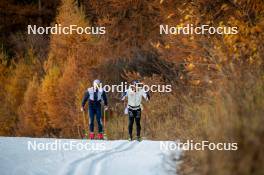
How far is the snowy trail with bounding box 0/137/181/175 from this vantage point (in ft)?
29.0

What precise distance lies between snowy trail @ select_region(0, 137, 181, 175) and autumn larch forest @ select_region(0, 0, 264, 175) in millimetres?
766

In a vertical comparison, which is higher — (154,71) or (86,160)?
(154,71)

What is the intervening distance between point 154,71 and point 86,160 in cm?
1849

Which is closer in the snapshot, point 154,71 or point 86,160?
point 86,160

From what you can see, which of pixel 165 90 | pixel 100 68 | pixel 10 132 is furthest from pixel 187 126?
pixel 10 132

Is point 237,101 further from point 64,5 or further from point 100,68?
point 64,5

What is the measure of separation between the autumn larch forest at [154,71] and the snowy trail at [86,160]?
77cm

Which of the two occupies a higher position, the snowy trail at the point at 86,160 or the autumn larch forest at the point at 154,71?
the autumn larch forest at the point at 154,71

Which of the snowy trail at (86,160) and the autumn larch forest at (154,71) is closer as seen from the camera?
the autumn larch forest at (154,71)

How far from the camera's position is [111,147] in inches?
493

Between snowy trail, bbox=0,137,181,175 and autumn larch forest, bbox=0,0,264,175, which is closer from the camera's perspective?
autumn larch forest, bbox=0,0,264,175

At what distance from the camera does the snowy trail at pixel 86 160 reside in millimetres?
8845

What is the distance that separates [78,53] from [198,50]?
17.0 meters

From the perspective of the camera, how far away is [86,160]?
10031mm
